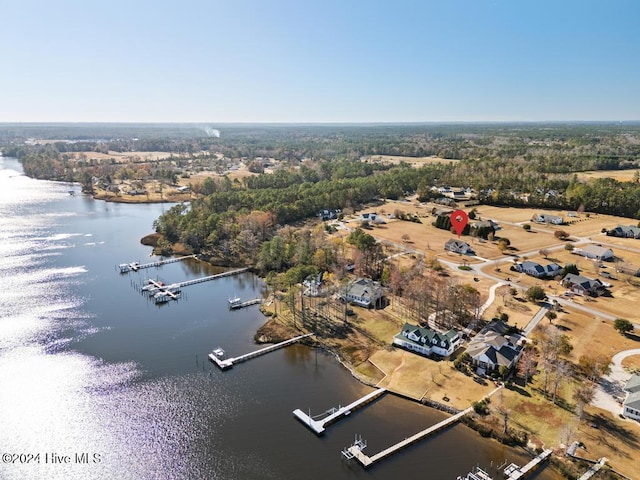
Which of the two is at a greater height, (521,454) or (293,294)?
(293,294)

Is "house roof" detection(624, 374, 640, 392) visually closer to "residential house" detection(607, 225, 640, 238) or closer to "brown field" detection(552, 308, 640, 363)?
"brown field" detection(552, 308, 640, 363)

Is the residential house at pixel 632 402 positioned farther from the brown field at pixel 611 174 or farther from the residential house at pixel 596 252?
the brown field at pixel 611 174

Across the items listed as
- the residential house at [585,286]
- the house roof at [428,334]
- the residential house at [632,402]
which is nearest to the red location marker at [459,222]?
the residential house at [585,286]

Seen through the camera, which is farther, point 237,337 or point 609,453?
point 237,337

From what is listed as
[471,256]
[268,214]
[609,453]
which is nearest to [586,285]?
[471,256]

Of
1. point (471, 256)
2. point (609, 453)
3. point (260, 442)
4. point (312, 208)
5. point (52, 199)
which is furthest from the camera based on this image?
point (52, 199)

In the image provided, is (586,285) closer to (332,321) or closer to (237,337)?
(332,321)

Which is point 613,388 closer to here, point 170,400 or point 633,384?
point 633,384

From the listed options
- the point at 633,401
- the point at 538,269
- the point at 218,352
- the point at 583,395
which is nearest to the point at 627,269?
the point at 538,269
